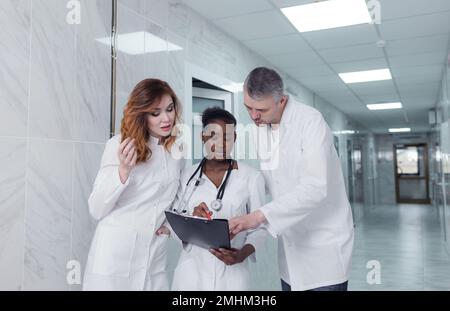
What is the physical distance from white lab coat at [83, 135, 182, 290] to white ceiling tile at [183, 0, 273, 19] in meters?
1.39

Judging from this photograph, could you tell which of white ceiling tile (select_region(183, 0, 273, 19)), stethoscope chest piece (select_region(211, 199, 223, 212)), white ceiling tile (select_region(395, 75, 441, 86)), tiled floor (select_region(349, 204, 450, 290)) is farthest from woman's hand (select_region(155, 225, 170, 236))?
white ceiling tile (select_region(395, 75, 441, 86))

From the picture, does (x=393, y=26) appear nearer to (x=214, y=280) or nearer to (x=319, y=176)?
(x=319, y=176)

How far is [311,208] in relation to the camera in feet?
4.66

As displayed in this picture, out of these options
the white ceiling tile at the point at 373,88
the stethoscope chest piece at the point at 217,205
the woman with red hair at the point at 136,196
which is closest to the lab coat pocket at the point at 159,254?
the woman with red hair at the point at 136,196

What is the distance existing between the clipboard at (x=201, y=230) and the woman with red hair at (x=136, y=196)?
0.10 metres

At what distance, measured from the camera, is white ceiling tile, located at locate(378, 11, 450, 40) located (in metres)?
2.98

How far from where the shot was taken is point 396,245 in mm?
5727

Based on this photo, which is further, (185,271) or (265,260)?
(265,260)

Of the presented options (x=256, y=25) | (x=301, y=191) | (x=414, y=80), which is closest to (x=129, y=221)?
(x=301, y=191)

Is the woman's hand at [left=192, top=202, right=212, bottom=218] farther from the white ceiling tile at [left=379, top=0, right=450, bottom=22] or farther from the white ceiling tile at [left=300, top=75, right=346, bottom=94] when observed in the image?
the white ceiling tile at [left=300, top=75, right=346, bottom=94]

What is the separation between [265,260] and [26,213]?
205 centimetres

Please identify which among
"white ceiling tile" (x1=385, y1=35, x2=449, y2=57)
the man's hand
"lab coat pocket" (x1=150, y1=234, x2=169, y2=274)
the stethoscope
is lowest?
"lab coat pocket" (x1=150, y1=234, x2=169, y2=274)
